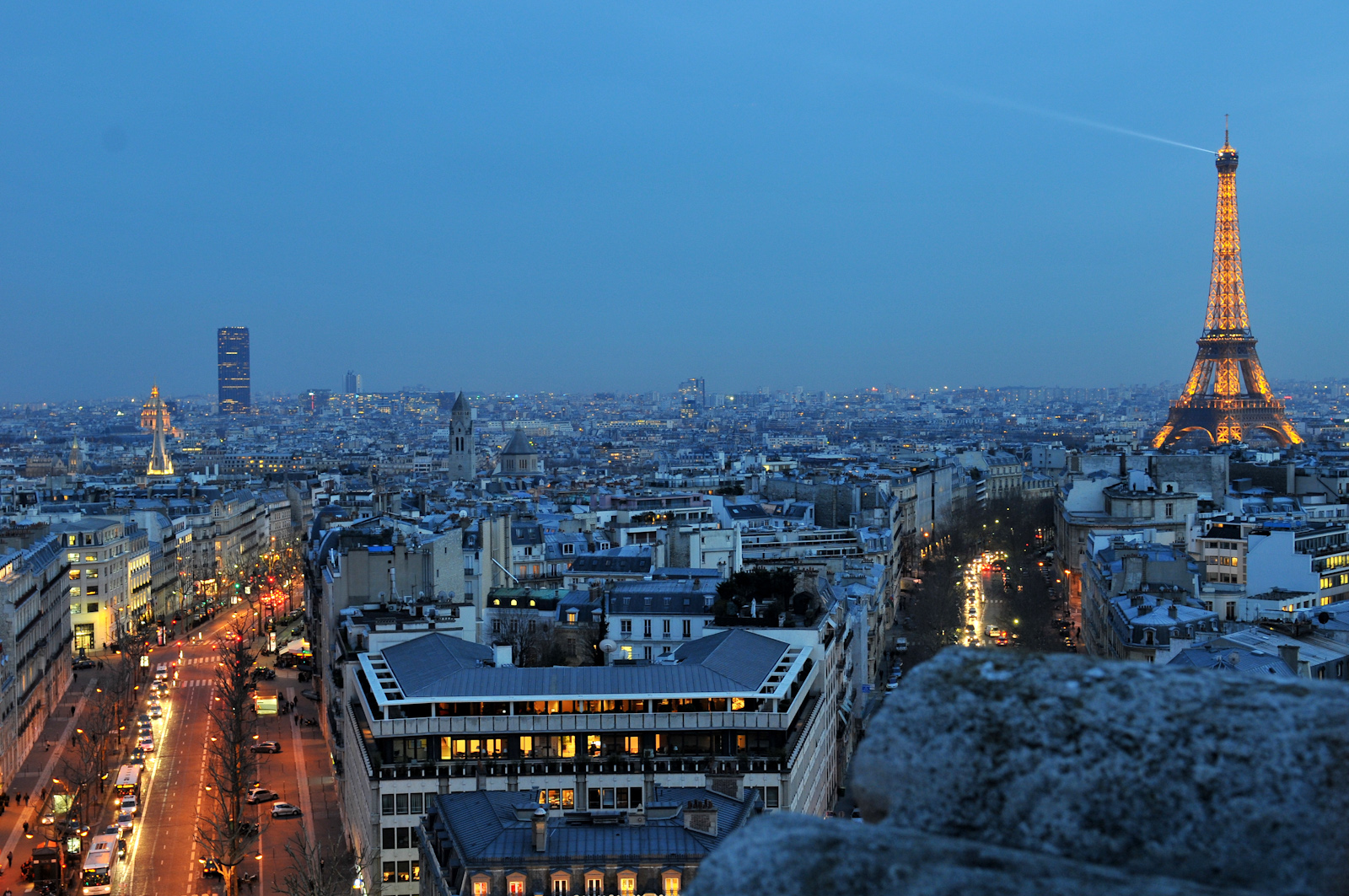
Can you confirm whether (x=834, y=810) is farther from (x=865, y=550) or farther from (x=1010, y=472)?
(x=1010, y=472)

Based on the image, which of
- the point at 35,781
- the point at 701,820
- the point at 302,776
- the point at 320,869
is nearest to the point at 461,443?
the point at 35,781

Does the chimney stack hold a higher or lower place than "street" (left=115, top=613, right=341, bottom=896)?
higher

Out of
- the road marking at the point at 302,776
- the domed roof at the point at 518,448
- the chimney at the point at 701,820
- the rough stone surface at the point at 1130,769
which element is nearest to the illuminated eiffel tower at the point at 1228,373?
the domed roof at the point at 518,448

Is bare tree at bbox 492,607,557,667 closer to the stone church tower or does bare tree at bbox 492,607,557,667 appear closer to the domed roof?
the stone church tower

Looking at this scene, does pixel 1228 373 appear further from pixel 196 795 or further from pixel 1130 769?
pixel 1130 769

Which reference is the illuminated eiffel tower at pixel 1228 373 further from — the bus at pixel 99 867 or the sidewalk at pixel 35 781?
the bus at pixel 99 867

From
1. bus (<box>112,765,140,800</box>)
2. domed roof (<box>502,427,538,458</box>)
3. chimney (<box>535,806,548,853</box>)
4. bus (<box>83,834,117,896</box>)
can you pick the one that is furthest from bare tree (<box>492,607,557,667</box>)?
domed roof (<box>502,427,538,458</box>)
